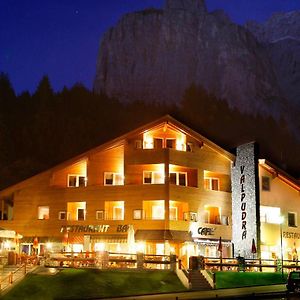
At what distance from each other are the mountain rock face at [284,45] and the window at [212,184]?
10390cm

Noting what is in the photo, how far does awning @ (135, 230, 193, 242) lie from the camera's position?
56531mm

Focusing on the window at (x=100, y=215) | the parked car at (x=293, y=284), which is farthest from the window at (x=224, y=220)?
the parked car at (x=293, y=284)

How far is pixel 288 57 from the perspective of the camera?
173125mm

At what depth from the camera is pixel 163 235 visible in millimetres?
56594

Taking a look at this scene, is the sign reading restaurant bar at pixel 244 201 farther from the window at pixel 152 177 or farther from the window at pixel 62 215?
the window at pixel 62 215

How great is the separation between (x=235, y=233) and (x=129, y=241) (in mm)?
11743

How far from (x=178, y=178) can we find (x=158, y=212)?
412 centimetres

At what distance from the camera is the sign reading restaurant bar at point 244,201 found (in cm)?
6078

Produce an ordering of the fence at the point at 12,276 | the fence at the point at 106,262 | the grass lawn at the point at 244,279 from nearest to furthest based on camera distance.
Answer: the fence at the point at 12,276 < the fence at the point at 106,262 < the grass lawn at the point at 244,279

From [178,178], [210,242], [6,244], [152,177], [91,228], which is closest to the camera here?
[91,228]

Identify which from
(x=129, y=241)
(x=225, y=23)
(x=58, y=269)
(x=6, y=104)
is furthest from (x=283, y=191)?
(x=225, y=23)

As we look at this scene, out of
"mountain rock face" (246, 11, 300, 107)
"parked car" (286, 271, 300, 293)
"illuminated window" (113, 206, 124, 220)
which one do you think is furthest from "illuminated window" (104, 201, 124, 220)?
"mountain rock face" (246, 11, 300, 107)

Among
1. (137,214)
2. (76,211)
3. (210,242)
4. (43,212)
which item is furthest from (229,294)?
(43,212)

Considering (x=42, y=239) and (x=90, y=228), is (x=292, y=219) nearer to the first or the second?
(x=90, y=228)
